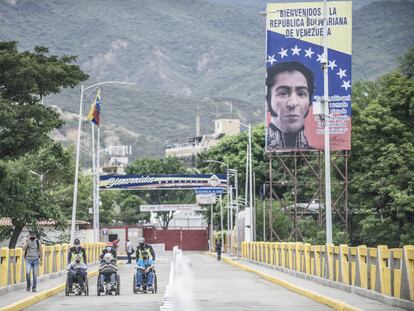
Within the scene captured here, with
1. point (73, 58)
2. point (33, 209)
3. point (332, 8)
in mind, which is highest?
point (332, 8)

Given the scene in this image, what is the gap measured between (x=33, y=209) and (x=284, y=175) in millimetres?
52696

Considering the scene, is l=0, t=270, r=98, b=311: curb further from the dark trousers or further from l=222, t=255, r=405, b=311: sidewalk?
l=222, t=255, r=405, b=311: sidewalk

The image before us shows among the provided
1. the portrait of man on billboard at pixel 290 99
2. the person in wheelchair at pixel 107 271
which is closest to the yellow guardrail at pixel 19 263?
the person in wheelchair at pixel 107 271

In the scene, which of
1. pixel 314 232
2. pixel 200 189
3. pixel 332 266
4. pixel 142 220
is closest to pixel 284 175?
pixel 200 189

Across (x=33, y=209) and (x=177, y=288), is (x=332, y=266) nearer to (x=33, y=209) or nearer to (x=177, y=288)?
(x=177, y=288)

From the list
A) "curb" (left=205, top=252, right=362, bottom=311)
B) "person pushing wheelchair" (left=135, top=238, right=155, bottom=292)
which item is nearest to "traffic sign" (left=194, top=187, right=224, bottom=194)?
"curb" (left=205, top=252, right=362, bottom=311)

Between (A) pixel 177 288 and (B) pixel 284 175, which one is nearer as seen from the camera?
(A) pixel 177 288

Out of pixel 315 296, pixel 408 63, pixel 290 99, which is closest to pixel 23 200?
pixel 290 99

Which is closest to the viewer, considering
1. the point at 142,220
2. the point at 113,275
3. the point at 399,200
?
the point at 113,275

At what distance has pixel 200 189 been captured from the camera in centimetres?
10112

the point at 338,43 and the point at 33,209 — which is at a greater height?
the point at 338,43

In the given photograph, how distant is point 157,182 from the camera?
10438cm

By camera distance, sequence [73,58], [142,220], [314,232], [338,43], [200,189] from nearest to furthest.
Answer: [73,58], [338,43], [314,232], [200,189], [142,220]

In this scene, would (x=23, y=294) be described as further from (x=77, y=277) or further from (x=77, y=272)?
(x=77, y=277)
